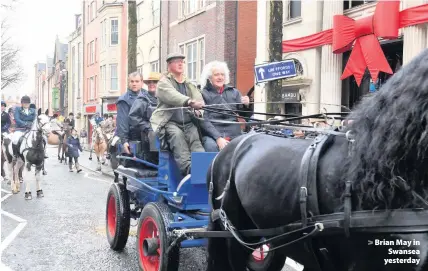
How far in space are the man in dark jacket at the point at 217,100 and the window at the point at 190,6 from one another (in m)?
16.3

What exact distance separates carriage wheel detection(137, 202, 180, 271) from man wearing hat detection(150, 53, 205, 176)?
0.52 metres

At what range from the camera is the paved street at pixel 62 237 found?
5.42 metres

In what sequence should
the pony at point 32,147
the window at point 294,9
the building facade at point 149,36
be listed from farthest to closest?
1. the building facade at point 149,36
2. the window at point 294,9
3. the pony at point 32,147

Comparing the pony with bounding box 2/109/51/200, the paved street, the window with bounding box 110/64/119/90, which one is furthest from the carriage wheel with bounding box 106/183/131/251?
the window with bounding box 110/64/119/90

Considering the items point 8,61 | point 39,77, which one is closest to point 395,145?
point 8,61

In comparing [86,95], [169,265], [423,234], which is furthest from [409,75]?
[86,95]

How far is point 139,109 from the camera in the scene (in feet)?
20.7

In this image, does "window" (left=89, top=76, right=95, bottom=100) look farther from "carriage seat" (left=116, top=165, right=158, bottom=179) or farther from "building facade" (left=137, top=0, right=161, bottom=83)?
"carriage seat" (left=116, top=165, right=158, bottom=179)

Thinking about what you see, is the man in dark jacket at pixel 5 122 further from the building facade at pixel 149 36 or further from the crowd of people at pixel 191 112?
the building facade at pixel 149 36

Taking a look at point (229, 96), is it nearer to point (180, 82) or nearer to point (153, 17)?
point (180, 82)

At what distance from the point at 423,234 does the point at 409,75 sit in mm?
768

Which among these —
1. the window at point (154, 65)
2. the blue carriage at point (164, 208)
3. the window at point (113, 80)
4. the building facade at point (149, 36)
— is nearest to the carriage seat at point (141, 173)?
the blue carriage at point (164, 208)

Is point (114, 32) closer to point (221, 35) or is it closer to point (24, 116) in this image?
point (221, 35)

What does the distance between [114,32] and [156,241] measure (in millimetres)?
32219
